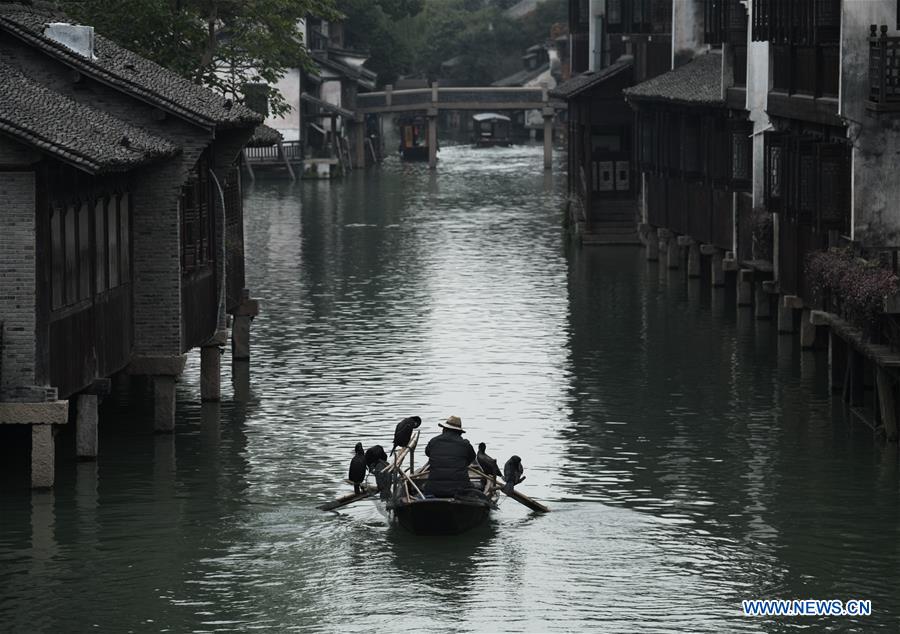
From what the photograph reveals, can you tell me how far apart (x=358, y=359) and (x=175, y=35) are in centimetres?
1226

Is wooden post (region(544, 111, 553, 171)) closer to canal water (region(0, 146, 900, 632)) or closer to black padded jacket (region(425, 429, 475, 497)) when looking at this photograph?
canal water (region(0, 146, 900, 632))

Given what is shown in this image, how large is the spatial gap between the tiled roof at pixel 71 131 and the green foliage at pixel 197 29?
16730 millimetres

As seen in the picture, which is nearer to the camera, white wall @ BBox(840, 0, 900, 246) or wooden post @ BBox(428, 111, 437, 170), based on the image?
white wall @ BBox(840, 0, 900, 246)

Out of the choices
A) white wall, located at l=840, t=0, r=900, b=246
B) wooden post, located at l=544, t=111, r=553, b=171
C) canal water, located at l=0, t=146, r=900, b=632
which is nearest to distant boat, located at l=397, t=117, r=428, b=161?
wooden post, located at l=544, t=111, r=553, b=171

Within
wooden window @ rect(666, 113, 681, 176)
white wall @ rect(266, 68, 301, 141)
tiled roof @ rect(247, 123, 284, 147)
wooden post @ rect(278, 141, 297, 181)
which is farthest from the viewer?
white wall @ rect(266, 68, 301, 141)

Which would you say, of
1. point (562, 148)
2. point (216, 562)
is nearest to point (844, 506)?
point (216, 562)

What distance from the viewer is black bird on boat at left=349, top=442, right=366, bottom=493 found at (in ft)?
82.2

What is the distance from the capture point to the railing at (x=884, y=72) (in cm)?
3017

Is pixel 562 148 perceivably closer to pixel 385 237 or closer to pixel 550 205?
pixel 550 205

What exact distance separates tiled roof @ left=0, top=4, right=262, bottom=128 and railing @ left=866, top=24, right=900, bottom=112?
10078mm

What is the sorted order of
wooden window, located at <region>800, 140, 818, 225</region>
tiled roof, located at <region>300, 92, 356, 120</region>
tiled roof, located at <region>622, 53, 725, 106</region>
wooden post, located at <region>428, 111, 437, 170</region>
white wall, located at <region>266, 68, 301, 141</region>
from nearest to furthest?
1. wooden window, located at <region>800, 140, 818, 225</region>
2. tiled roof, located at <region>622, 53, 725, 106</region>
3. white wall, located at <region>266, 68, 301, 141</region>
4. tiled roof, located at <region>300, 92, 356, 120</region>
5. wooden post, located at <region>428, 111, 437, 170</region>

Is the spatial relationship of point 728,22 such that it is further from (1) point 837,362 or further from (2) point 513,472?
(2) point 513,472

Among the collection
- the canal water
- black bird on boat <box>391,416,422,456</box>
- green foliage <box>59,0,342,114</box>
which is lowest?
the canal water

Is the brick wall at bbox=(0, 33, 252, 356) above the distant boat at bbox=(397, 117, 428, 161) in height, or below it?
below
